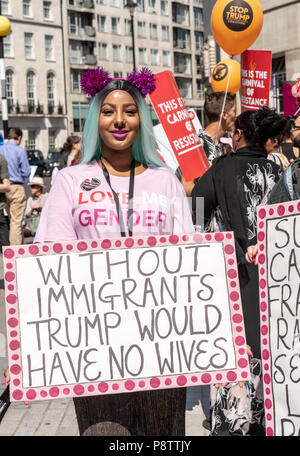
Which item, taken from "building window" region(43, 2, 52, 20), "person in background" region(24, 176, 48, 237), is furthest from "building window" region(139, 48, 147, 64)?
"person in background" region(24, 176, 48, 237)

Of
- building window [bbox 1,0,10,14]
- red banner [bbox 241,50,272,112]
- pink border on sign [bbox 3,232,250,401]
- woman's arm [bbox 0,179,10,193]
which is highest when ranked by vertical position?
building window [bbox 1,0,10,14]

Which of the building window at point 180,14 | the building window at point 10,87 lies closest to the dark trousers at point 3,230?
the building window at point 10,87

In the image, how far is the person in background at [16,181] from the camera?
1027cm

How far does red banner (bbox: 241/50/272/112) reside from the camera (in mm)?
7121

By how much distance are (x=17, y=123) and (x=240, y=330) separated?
6489cm

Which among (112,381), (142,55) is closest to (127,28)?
(142,55)

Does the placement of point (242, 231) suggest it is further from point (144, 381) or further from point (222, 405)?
point (144, 381)

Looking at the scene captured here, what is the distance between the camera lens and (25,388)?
2586mm

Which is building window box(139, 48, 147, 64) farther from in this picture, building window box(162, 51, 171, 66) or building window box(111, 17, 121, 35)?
building window box(162, 51, 171, 66)

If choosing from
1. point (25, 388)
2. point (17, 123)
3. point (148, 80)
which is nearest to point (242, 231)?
point (148, 80)

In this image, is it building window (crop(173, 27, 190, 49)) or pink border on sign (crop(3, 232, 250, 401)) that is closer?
pink border on sign (crop(3, 232, 250, 401))

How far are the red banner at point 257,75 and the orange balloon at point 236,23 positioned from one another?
0.41 m

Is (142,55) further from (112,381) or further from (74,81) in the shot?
(112,381)

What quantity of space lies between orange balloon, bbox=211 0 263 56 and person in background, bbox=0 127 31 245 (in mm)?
4407
